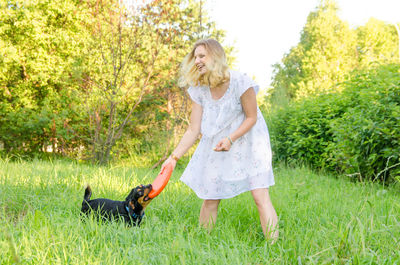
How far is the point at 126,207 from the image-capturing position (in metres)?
2.88

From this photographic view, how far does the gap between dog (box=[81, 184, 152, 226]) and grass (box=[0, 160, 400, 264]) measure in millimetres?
108

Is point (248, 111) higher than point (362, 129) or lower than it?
higher

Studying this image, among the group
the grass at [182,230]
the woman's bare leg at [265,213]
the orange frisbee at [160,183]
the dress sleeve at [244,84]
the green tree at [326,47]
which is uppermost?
the green tree at [326,47]

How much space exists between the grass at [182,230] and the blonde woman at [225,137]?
30 centimetres

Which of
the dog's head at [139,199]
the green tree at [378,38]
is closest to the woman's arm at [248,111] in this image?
the dog's head at [139,199]

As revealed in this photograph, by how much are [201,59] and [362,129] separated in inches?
115

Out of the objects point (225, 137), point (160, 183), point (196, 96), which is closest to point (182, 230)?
point (160, 183)

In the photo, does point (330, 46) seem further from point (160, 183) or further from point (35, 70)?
point (160, 183)

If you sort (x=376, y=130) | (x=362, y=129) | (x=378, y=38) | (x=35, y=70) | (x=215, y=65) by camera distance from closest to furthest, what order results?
(x=215, y=65)
(x=376, y=130)
(x=362, y=129)
(x=35, y=70)
(x=378, y=38)

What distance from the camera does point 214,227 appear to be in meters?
2.83

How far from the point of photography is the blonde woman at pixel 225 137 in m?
2.65

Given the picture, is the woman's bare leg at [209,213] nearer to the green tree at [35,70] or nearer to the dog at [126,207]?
the dog at [126,207]

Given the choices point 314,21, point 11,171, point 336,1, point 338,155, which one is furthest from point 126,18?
point 336,1

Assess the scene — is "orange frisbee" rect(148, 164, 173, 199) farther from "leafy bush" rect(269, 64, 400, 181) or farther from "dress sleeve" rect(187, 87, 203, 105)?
"leafy bush" rect(269, 64, 400, 181)
